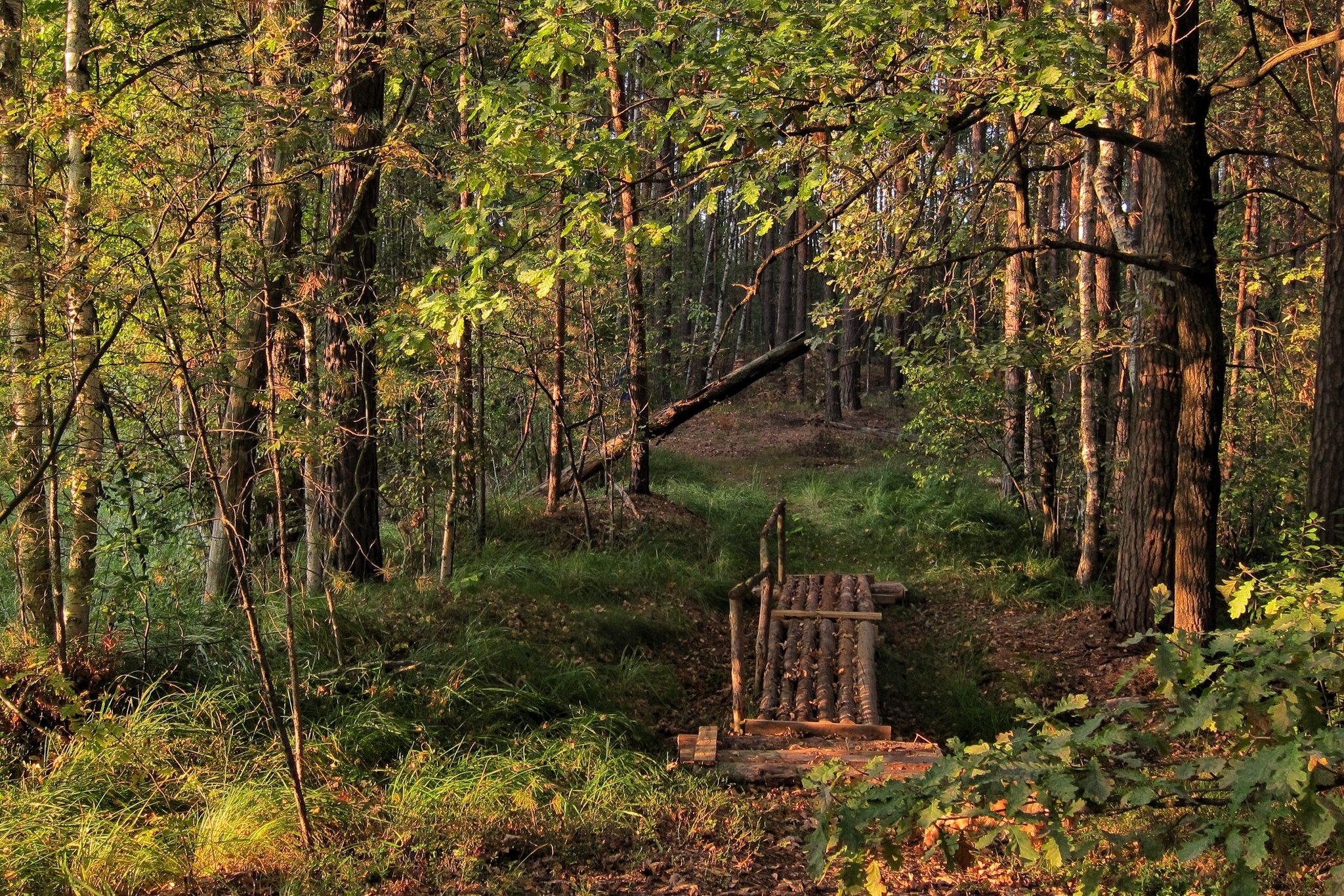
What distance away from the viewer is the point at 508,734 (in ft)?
21.7

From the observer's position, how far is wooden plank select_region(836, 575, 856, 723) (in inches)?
296

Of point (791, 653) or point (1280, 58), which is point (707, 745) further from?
point (1280, 58)

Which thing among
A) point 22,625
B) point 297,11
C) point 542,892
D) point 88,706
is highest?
point 297,11

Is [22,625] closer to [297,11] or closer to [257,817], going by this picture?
[257,817]

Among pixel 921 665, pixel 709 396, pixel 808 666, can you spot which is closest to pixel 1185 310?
pixel 921 665

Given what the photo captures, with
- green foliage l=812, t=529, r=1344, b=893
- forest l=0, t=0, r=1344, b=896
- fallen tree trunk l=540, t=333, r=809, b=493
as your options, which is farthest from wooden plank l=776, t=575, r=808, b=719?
green foliage l=812, t=529, r=1344, b=893

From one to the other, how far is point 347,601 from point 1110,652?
6683 mm

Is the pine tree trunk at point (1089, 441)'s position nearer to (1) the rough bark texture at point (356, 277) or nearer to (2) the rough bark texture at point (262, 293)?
(1) the rough bark texture at point (356, 277)

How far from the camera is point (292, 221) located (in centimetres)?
771

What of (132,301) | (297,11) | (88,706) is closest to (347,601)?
(88,706)

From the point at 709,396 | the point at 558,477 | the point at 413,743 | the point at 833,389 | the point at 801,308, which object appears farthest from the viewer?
the point at 801,308

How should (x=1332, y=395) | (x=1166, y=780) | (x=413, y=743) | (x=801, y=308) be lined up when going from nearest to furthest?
1. (x=1166, y=780)
2. (x=413, y=743)
3. (x=1332, y=395)
4. (x=801, y=308)

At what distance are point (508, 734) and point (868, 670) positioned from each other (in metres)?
3.17

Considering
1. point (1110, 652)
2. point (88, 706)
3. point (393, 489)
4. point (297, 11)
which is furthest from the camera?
point (393, 489)
